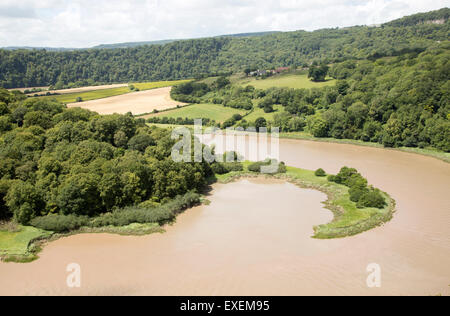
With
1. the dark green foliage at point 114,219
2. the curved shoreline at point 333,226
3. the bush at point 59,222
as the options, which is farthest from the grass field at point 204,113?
the bush at point 59,222

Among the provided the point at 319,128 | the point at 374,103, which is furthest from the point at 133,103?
the point at 374,103

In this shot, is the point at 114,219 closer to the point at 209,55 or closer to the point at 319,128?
the point at 319,128

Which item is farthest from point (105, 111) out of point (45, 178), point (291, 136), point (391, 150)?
point (391, 150)

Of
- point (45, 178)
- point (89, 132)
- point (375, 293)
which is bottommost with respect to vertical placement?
point (375, 293)

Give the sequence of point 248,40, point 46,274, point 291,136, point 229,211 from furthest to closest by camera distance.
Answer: point 248,40 → point 291,136 → point 229,211 → point 46,274

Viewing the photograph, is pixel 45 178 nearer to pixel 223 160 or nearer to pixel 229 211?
pixel 229 211

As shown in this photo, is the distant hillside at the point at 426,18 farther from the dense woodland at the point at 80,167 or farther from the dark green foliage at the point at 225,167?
the dense woodland at the point at 80,167

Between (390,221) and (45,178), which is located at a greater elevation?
(45,178)
